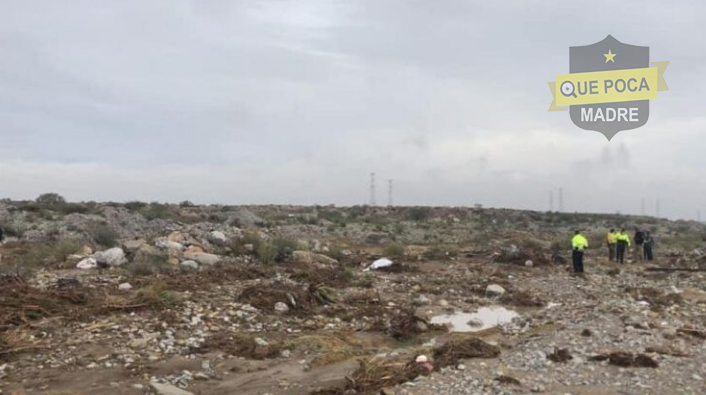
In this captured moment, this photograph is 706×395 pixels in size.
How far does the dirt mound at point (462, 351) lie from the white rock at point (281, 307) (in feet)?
11.3

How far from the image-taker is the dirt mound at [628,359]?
769 centimetres

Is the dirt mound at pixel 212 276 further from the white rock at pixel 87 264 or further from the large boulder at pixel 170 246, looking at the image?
the white rock at pixel 87 264

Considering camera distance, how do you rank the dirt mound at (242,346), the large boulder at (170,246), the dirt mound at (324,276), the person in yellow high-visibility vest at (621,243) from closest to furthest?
1. the dirt mound at (242,346)
2. the dirt mound at (324,276)
3. the large boulder at (170,246)
4. the person in yellow high-visibility vest at (621,243)

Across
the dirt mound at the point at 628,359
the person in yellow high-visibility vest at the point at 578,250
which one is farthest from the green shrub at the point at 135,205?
the dirt mound at the point at 628,359

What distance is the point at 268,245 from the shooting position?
17406 millimetres

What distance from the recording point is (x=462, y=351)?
8203 mm

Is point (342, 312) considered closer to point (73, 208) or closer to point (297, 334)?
point (297, 334)

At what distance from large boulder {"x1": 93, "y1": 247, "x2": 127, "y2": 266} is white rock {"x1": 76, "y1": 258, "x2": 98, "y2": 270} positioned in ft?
0.39

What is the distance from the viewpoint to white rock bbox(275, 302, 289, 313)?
11.1 meters

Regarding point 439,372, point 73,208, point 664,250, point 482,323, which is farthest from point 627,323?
point 73,208

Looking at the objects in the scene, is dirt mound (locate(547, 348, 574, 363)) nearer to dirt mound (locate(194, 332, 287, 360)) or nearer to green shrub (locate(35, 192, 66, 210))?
dirt mound (locate(194, 332, 287, 360))

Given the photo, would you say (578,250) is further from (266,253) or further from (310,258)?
(266,253)

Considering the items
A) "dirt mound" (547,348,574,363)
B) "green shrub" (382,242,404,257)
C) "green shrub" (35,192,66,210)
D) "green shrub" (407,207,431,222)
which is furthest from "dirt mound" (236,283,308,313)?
"green shrub" (407,207,431,222)

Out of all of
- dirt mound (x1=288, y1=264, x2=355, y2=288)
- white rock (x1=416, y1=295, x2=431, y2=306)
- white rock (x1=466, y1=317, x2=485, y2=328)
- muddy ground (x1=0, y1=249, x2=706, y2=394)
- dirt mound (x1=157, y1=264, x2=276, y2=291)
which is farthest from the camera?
dirt mound (x1=288, y1=264, x2=355, y2=288)
